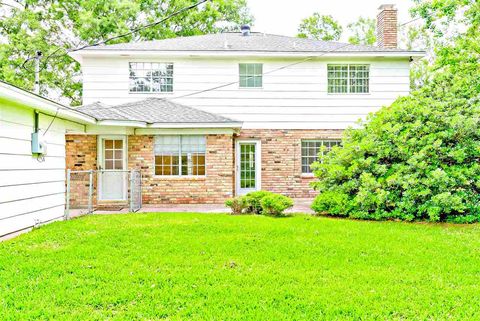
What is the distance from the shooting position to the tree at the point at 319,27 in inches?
1191

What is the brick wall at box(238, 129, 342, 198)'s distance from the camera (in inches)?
555

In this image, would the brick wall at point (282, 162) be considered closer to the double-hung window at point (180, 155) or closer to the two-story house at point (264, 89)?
the two-story house at point (264, 89)

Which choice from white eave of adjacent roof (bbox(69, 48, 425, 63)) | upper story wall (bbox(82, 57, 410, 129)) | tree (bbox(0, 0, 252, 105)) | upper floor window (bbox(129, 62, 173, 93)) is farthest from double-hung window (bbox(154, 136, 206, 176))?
tree (bbox(0, 0, 252, 105))

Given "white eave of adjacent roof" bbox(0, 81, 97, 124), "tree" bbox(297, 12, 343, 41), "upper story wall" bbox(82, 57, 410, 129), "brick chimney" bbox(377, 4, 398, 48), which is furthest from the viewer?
"tree" bbox(297, 12, 343, 41)

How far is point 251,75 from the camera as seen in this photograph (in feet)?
47.2

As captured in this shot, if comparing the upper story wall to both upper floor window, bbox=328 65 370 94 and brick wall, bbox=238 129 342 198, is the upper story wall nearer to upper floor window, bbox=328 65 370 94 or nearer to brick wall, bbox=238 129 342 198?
upper floor window, bbox=328 65 370 94

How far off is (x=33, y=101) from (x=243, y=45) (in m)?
9.16

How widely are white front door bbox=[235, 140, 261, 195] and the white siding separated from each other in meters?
6.21

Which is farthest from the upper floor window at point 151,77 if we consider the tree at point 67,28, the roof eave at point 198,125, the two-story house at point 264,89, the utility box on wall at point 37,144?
the tree at point 67,28

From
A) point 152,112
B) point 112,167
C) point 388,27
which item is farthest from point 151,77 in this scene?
point 388,27

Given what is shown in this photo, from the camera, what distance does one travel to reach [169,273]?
5016 mm

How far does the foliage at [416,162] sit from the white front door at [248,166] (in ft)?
11.8

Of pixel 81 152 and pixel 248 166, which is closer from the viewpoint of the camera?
pixel 81 152

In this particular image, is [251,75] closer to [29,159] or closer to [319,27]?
[29,159]
